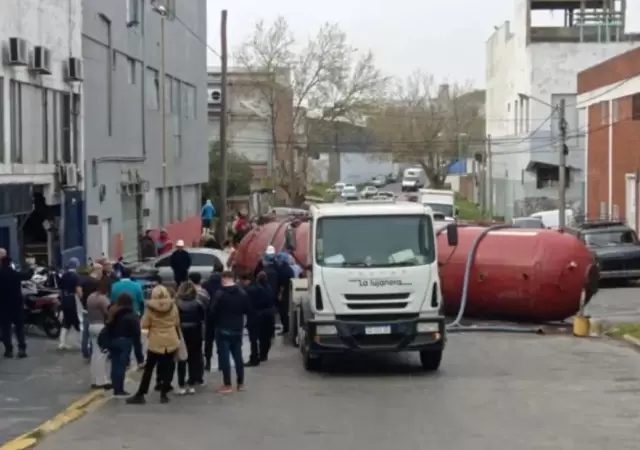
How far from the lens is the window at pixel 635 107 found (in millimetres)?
48688

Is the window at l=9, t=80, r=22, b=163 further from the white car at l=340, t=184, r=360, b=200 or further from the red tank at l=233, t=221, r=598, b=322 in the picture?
the white car at l=340, t=184, r=360, b=200

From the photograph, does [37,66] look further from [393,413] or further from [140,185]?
[393,413]

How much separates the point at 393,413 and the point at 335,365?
209 inches

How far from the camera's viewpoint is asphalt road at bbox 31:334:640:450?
12789 millimetres

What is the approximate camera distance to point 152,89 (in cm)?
4216

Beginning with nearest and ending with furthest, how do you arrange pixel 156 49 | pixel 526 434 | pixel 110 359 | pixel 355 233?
pixel 526 434
pixel 110 359
pixel 355 233
pixel 156 49

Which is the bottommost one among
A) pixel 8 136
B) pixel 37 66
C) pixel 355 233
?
pixel 355 233

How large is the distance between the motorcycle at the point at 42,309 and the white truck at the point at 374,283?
6645 mm

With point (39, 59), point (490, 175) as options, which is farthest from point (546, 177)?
point (39, 59)

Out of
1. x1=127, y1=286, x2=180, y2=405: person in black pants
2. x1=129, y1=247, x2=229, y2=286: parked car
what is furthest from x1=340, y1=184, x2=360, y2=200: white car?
x1=127, y1=286, x2=180, y2=405: person in black pants

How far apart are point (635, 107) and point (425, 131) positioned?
4634 centimetres

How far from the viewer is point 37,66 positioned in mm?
26891

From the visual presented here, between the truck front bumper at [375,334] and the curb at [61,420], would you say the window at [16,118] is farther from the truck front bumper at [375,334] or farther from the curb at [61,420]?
the truck front bumper at [375,334]

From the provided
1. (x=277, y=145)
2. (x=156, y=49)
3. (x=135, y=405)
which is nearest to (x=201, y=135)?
(x=156, y=49)
